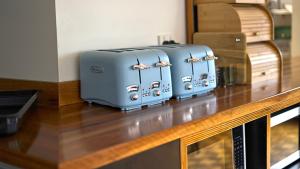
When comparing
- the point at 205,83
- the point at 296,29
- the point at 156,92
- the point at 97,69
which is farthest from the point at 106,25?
the point at 296,29

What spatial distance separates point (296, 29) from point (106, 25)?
2.43 m

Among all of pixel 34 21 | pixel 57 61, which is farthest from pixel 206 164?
pixel 34 21

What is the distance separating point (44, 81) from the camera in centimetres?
164

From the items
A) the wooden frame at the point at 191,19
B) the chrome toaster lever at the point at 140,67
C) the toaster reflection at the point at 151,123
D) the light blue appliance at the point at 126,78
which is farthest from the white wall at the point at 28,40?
the wooden frame at the point at 191,19

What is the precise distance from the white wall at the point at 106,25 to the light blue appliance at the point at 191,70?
216 millimetres

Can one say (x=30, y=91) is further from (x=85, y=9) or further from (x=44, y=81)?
(x=85, y=9)

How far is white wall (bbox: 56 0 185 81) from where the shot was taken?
161 centimetres

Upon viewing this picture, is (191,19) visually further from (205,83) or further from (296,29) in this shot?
(296,29)

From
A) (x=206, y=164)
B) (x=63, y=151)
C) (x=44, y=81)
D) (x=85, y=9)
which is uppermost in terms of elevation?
(x=85, y=9)

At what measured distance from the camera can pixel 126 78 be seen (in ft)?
4.84

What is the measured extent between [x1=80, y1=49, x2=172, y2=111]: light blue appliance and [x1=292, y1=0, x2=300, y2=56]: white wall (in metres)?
2.32

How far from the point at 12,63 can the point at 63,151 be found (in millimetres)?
882

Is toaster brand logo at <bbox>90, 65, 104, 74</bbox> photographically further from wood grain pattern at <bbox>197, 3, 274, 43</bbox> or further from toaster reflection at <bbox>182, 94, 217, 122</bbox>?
wood grain pattern at <bbox>197, 3, 274, 43</bbox>

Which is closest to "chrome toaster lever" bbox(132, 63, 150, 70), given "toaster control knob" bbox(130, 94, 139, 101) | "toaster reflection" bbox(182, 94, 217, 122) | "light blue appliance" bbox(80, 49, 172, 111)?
"light blue appliance" bbox(80, 49, 172, 111)
